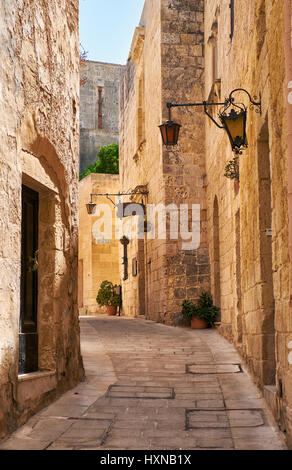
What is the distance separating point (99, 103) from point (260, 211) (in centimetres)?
2605

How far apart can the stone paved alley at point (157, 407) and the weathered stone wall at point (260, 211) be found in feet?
0.86

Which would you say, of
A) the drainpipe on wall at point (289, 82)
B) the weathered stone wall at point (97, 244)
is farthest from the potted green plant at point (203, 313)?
the weathered stone wall at point (97, 244)

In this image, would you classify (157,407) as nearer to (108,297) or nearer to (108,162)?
(108,297)

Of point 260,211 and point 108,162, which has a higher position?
point 108,162

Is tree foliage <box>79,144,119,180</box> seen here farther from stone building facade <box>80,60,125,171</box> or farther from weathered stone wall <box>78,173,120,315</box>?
stone building facade <box>80,60,125,171</box>

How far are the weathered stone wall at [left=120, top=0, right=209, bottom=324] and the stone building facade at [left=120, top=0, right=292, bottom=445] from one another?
2 centimetres

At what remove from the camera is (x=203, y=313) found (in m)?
11.4

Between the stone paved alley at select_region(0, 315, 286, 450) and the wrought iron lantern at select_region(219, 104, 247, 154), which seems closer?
the stone paved alley at select_region(0, 315, 286, 450)

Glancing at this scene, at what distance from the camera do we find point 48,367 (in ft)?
17.3

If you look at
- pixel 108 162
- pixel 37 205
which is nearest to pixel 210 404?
pixel 37 205

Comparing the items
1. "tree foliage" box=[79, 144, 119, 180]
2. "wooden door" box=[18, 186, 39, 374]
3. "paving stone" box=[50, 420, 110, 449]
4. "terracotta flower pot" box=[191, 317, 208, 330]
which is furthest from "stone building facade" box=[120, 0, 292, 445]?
"tree foliage" box=[79, 144, 119, 180]

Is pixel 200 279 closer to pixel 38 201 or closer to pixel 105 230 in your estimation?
pixel 38 201

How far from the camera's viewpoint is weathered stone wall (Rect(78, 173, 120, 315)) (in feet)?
67.5
